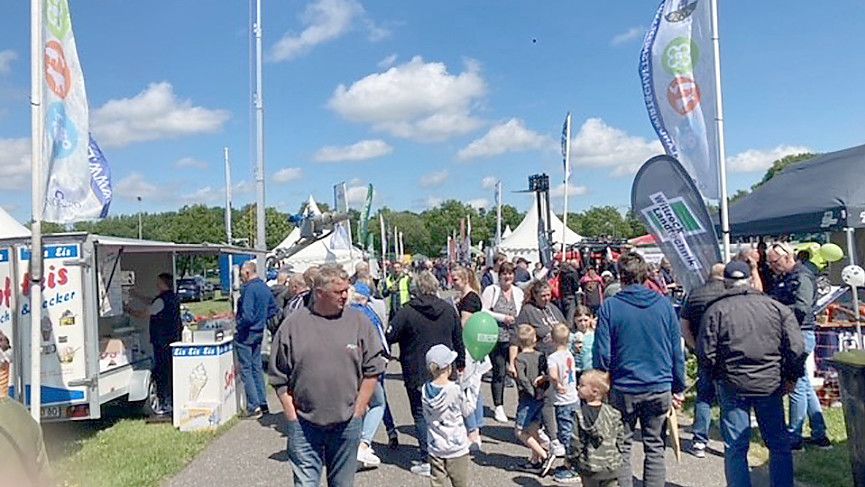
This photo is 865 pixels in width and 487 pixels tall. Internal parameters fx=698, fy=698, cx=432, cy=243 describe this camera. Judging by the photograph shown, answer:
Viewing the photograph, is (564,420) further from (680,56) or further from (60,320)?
(60,320)

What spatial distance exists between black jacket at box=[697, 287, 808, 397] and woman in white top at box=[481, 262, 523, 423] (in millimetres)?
3177

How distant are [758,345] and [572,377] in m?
1.61

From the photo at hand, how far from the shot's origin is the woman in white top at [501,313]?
778 centimetres

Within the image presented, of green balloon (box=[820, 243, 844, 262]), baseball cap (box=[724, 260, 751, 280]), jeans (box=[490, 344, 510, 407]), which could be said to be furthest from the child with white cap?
green balloon (box=[820, 243, 844, 262])

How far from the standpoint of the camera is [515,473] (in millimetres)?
6105

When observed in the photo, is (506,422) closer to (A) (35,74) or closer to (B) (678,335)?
(B) (678,335)

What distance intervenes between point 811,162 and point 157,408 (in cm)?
1130

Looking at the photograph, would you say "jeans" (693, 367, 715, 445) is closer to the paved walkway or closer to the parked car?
the paved walkway

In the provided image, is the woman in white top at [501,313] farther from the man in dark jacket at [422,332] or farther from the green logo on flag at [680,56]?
the green logo on flag at [680,56]

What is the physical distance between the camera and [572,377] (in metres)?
5.84

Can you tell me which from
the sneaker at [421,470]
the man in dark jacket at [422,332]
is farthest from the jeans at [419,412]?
the sneaker at [421,470]

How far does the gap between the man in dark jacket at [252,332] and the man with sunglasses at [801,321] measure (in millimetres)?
5773

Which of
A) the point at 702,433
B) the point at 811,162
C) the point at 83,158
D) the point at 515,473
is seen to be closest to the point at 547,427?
the point at 515,473

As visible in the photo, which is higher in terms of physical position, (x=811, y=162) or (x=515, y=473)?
(x=811, y=162)
